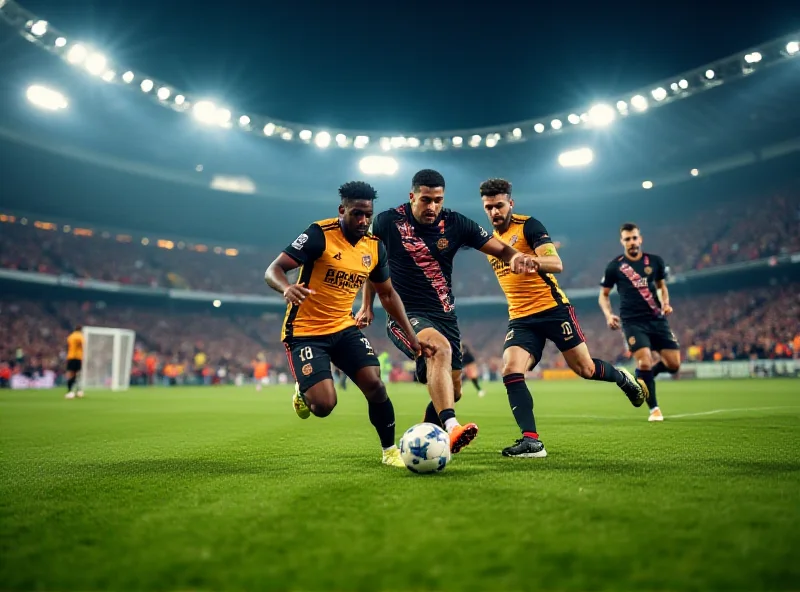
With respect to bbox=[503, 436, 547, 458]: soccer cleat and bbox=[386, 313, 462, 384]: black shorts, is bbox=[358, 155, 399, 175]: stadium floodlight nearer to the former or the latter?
bbox=[386, 313, 462, 384]: black shorts

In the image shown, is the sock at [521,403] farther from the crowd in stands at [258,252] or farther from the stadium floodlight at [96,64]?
the crowd in stands at [258,252]

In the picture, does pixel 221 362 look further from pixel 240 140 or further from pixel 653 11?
pixel 653 11

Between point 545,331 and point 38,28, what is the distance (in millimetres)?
27755

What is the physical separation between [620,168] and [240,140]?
25.3 m

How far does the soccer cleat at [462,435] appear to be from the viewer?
447 cm

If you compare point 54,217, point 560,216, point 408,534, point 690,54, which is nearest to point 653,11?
point 690,54

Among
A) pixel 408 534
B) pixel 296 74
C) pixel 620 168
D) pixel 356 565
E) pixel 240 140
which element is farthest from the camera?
pixel 620 168

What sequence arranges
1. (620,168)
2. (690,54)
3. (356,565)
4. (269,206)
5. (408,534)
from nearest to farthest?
(356,565) < (408,534) < (690,54) < (620,168) < (269,206)

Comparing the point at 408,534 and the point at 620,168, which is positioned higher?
the point at 620,168

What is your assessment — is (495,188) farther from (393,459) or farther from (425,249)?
(393,459)

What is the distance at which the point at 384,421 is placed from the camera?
16.7ft

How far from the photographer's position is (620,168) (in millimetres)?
40875

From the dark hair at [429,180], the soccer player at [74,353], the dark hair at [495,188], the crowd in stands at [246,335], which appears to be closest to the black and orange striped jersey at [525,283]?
the dark hair at [495,188]

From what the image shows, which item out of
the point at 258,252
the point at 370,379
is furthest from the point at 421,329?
the point at 258,252
